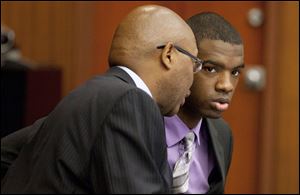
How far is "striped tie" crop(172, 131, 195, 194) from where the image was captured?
6.49 feet

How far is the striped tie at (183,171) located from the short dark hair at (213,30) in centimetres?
30

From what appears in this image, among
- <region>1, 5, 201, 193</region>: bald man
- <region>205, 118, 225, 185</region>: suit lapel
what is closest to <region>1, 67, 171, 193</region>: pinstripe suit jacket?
<region>1, 5, 201, 193</region>: bald man

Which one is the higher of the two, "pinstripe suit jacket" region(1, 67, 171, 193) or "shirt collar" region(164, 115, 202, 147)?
"pinstripe suit jacket" region(1, 67, 171, 193)

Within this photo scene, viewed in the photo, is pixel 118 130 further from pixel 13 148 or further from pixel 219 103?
pixel 219 103

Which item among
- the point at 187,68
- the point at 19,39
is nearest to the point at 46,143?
the point at 187,68

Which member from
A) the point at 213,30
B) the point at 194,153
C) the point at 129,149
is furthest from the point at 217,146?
the point at 129,149

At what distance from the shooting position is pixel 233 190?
368 centimetres

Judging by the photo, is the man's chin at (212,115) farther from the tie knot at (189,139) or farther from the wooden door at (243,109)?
the wooden door at (243,109)

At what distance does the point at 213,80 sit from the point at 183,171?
0.93 ft

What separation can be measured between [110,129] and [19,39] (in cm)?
274

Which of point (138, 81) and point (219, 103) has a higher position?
point (138, 81)

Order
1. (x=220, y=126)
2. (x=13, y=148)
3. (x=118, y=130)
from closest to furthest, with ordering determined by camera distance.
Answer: (x=118, y=130)
(x=13, y=148)
(x=220, y=126)

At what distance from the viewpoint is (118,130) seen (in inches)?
59.6

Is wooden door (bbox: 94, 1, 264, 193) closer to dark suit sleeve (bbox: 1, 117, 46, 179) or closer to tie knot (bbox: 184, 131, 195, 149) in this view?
tie knot (bbox: 184, 131, 195, 149)
